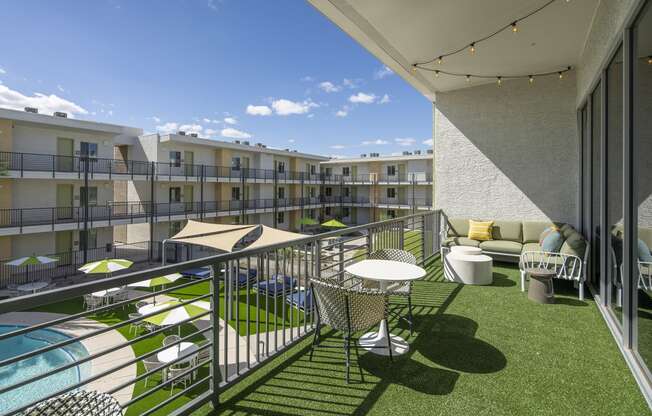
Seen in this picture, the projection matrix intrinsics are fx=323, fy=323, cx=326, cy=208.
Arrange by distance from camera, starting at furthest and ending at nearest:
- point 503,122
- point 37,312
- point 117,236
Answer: point 117,236
point 37,312
point 503,122

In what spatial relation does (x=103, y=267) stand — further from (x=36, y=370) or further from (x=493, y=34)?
(x=493, y=34)

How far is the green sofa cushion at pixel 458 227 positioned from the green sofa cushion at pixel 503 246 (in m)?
0.81

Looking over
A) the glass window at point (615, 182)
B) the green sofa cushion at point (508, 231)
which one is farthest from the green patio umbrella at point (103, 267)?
the glass window at point (615, 182)

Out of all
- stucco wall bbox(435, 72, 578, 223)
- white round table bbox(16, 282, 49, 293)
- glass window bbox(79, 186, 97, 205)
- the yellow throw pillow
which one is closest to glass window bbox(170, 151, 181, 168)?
glass window bbox(79, 186, 97, 205)

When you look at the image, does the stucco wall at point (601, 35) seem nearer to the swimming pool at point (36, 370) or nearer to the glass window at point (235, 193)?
the swimming pool at point (36, 370)

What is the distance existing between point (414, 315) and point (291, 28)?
49.3 feet

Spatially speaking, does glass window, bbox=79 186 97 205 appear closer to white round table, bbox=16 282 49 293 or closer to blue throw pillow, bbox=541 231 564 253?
white round table, bbox=16 282 49 293

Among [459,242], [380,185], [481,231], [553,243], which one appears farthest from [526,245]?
[380,185]

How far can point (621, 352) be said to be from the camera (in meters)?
2.96

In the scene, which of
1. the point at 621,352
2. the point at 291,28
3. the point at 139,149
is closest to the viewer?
the point at 621,352

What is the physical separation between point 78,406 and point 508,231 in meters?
7.79

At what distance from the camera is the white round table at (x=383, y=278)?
10.1ft

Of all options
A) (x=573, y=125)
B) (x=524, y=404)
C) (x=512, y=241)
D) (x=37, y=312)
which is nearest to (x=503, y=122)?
(x=573, y=125)

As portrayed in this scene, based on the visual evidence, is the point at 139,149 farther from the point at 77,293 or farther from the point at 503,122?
the point at 77,293
